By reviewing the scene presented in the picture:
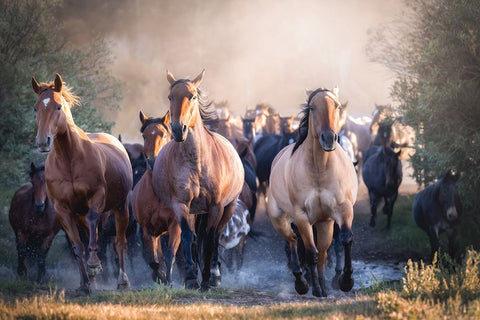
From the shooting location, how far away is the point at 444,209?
1375cm

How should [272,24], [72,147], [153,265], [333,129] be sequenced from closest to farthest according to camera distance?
[333,129] → [72,147] → [153,265] → [272,24]

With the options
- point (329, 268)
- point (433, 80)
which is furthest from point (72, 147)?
point (433, 80)

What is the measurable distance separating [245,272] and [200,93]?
17.2 ft

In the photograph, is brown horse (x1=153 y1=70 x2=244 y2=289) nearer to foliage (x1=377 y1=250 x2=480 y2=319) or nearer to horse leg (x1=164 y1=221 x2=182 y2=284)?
horse leg (x1=164 y1=221 x2=182 y2=284)

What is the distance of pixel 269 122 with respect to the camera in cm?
3019

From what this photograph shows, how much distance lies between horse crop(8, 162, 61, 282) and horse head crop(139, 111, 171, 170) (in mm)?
2180

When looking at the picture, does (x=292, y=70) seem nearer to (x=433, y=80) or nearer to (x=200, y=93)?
(x=433, y=80)

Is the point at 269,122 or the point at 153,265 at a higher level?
the point at 269,122

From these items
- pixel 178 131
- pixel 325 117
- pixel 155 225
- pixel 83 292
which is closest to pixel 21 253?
pixel 155 225

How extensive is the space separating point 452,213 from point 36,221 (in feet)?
26.7

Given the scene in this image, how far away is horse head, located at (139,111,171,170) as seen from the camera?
11.1 meters

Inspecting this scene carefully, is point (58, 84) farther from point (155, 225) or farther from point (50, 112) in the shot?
point (155, 225)

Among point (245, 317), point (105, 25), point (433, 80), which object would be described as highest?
point (105, 25)

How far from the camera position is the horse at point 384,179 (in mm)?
18125
